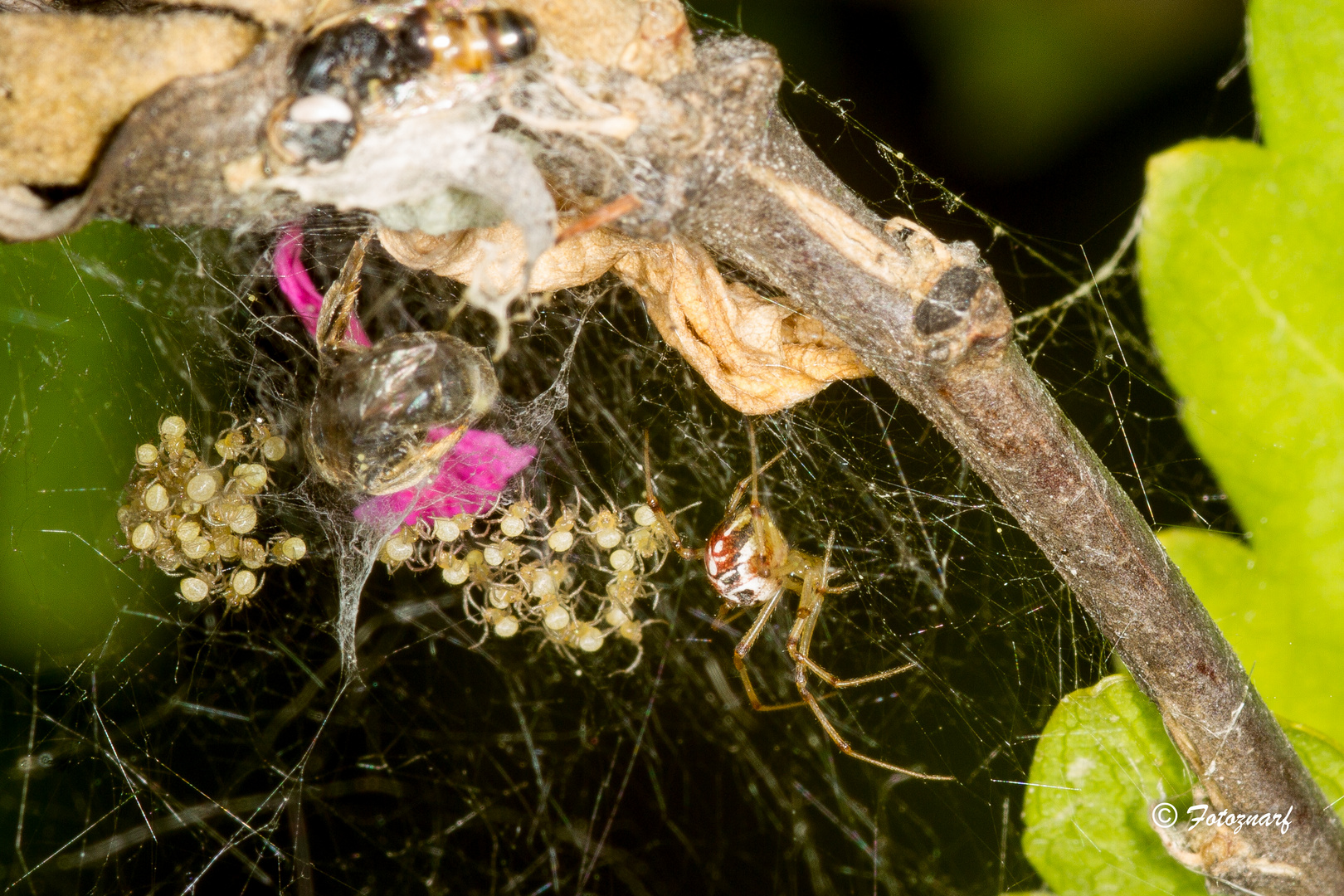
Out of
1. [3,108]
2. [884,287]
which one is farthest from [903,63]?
[3,108]

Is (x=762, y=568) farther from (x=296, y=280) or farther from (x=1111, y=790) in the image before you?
(x=296, y=280)

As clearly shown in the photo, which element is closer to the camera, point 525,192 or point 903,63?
point 525,192

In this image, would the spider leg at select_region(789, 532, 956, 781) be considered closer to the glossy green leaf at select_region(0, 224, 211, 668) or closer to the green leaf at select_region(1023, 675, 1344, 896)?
the green leaf at select_region(1023, 675, 1344, 896)

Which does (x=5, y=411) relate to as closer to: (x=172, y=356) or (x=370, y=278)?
(x=172, y=356)

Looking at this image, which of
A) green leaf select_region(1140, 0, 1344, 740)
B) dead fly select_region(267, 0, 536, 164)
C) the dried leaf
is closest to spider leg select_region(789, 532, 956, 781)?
green leaf select_region(1140, 0, 1344, 740)

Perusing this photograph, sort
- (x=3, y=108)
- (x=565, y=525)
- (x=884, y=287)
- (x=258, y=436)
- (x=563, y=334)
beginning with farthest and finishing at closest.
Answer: (x=563, y=334) → (x=565, y=525) → (x=258, y=436) → (x=884, y=287) → (x=3, y=108)

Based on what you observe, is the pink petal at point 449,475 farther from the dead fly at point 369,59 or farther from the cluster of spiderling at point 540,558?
the dead fly at point 369,59

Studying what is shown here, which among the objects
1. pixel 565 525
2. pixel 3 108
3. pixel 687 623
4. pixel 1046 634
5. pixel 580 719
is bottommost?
pixel 580 719
